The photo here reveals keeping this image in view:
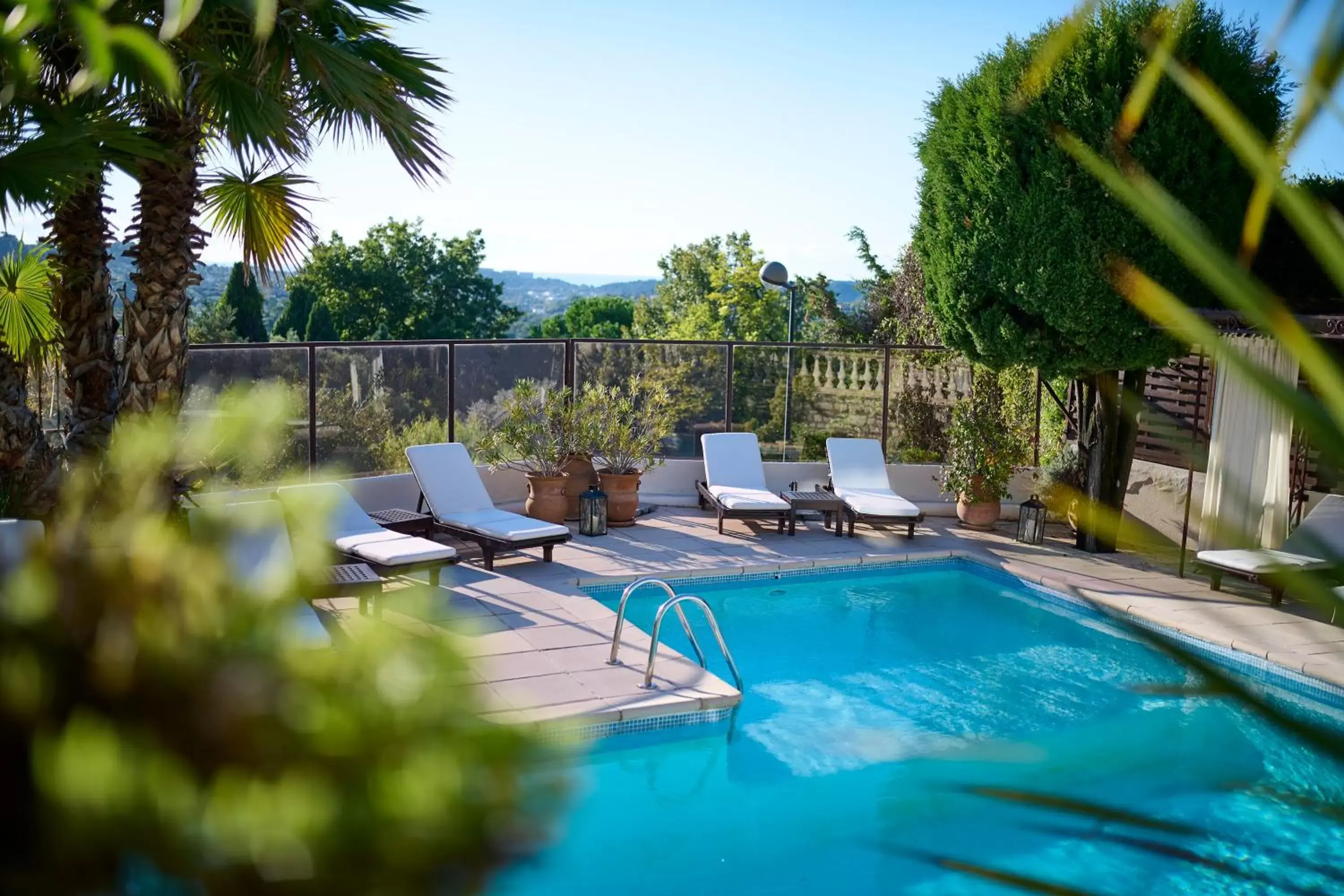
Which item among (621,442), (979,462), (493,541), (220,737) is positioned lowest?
(493,541)

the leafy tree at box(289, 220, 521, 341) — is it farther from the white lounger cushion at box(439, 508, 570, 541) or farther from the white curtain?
the white curtain

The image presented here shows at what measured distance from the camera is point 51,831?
2.23ft

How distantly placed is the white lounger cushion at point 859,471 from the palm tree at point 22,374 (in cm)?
749

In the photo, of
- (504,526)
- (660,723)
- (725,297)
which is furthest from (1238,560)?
(725,297)

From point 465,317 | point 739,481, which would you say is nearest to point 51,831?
point 739,481

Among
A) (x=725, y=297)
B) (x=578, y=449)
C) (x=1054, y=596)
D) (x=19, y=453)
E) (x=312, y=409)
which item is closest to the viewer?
(x=19, y=453)

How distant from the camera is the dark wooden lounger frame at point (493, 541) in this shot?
376 inches

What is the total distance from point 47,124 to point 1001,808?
20.7 ft

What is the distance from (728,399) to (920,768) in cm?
734

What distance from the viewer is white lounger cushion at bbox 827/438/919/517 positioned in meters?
12.1

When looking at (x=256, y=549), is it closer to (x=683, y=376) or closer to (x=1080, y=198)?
(x=1080, y=198)

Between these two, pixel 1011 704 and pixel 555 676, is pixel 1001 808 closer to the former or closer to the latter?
pixel 1011 704

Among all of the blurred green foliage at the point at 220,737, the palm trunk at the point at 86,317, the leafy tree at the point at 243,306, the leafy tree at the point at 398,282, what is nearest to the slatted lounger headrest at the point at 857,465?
the palm trunk at the point at 86,317

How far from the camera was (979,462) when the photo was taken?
40.0 feet
